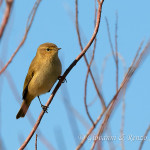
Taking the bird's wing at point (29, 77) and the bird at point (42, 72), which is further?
the bird's wing at point (29, 77)

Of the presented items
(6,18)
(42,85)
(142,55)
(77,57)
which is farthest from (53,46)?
(6,18)

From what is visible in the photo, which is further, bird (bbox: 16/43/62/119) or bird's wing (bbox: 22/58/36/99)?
bird's wing (bbox: 22/58/36/99)

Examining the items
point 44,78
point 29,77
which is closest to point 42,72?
point 44,78

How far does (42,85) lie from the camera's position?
219 inches

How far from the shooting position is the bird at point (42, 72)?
5.26 meters

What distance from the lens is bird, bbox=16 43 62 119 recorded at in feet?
17.3

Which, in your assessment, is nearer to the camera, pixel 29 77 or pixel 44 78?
pixel 44 78

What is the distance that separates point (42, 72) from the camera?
18.0 ft

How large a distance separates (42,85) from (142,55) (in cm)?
371

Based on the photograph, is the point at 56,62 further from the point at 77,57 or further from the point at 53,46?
the point at 77,57

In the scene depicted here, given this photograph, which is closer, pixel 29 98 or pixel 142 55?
pixel 142 55

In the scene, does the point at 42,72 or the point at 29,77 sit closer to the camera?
the point at 42,72

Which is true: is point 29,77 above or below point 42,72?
below

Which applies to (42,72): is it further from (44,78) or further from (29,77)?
(29,77)
